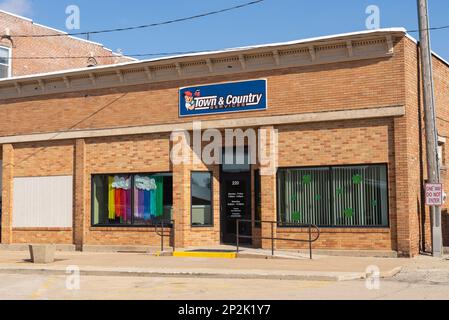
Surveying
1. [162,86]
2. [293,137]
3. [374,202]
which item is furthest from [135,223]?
[374,202]

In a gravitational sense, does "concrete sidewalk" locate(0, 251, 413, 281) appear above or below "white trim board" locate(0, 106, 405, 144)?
below

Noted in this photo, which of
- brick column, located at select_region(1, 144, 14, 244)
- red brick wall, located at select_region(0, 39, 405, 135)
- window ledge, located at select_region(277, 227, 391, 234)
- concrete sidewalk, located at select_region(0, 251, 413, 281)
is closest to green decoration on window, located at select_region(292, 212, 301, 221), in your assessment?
window ledge, located at select_region(277, 227, 391, 234)

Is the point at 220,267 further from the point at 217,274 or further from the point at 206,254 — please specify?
the point at 206,254

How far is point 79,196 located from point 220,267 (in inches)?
363

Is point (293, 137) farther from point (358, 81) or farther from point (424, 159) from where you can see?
point (424, 159)

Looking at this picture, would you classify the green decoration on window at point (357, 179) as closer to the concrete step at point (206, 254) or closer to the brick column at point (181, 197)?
the concrete step at point (206, 254)

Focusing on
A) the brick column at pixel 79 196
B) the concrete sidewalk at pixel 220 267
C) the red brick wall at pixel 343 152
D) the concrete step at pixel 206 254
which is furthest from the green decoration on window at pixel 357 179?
the brick column at pixel 79 196

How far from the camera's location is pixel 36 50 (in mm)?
36562

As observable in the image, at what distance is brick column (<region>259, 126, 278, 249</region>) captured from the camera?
68.6 ft

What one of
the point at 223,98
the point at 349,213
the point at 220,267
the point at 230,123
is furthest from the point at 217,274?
the point at 223,98

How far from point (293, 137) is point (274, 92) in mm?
1586

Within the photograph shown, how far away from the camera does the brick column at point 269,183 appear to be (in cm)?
2092

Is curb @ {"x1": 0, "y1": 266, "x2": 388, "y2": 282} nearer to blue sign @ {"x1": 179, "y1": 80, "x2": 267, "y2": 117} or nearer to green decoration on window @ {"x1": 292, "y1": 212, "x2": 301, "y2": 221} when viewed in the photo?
green decoration on window @ {"x1": 292, "y1": 212, "x2": 301, "y2": 221}

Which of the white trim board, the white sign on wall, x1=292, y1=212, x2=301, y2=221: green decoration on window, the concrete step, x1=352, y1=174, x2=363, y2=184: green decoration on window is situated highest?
the white trim board
